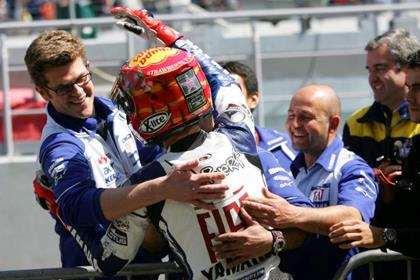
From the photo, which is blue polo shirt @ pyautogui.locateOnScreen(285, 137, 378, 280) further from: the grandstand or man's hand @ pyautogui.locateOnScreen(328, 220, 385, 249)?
the grandstand

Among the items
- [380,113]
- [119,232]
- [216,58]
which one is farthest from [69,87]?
[216,58]

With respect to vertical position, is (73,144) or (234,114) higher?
(234,114)

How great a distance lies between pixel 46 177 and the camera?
12.5 ft

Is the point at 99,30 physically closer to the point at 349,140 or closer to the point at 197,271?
the point at 349,140

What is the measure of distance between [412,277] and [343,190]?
0.46 m

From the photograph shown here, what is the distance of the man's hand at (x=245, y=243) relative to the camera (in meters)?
3.15

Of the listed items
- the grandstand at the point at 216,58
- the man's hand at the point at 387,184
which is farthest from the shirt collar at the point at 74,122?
the grandstand at the point at 216,58

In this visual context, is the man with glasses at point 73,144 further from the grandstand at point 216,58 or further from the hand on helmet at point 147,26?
the grandstand at point 216,58

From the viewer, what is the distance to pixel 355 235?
364cm

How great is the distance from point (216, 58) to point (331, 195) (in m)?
4.95

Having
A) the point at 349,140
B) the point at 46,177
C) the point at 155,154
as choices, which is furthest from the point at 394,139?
the point at 46,177

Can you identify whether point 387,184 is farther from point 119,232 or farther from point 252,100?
point 252,100

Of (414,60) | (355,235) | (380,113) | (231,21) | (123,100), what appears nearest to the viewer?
(123,100)

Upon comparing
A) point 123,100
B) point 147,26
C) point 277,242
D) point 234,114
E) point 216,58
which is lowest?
point 216,58
